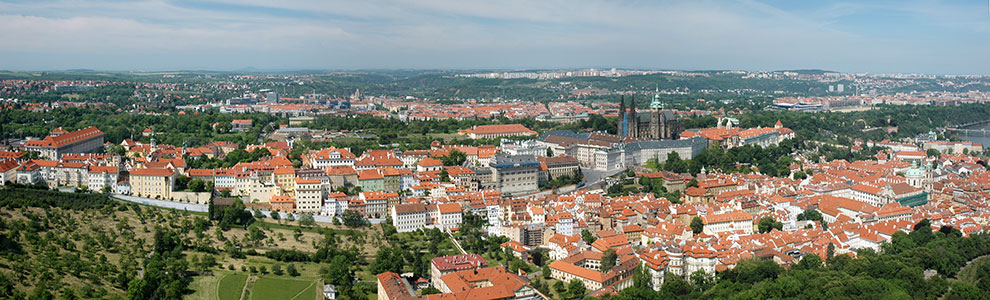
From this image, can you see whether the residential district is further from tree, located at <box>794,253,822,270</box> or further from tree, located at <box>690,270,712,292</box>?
tree, located at <box>794,253,822,270</box>

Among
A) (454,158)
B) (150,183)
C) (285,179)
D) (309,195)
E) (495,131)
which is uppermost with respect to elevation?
(495,131)

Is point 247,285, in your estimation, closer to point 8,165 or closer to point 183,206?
point 183,206

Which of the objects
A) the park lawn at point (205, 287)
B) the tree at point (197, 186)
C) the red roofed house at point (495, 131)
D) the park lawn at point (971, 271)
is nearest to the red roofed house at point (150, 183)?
the tree at point (197, 186)

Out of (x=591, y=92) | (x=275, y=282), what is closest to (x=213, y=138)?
(x=275, y=282)

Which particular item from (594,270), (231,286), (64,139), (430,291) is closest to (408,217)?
(430,291)

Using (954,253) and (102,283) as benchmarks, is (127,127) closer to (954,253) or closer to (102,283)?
(102,283)

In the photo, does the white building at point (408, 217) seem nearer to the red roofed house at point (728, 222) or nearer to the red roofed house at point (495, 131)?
the red roofed house at point (728, 222)
